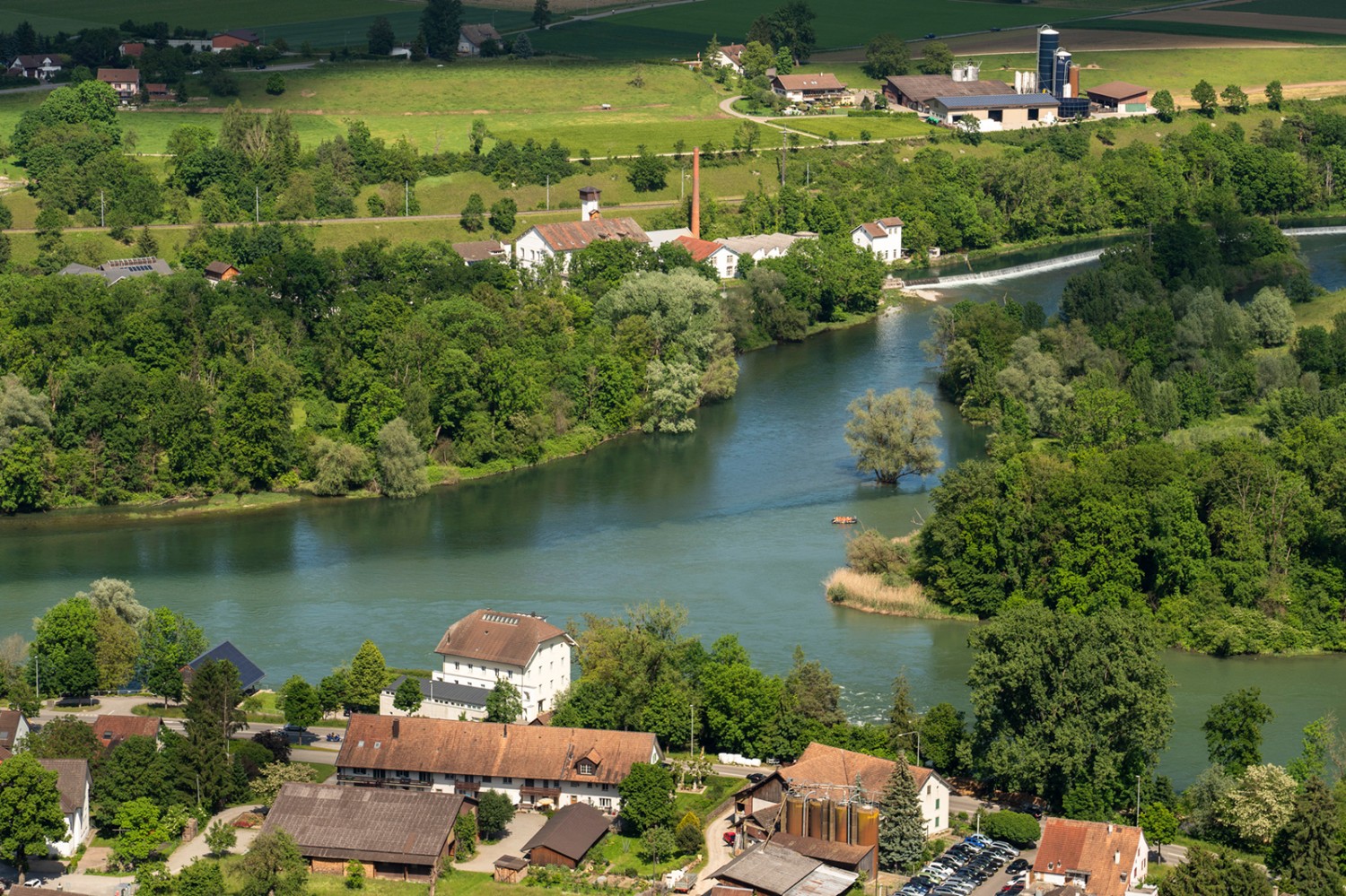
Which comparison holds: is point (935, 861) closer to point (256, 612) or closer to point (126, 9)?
point (256, 612)

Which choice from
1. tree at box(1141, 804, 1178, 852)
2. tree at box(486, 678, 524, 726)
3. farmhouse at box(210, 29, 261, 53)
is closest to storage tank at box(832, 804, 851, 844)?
tree at box(1141, 804, 1178, 852)

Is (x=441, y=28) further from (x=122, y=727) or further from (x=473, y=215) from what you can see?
(x=122, y=727)

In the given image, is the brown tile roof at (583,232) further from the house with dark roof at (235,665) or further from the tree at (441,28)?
the house with dark roof at (235,665)

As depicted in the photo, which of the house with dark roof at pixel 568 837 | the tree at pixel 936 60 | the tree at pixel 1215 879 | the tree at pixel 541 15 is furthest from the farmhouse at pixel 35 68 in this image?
the tree at pixel 1215 879

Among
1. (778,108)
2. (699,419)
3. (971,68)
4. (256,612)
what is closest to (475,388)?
(699,419)

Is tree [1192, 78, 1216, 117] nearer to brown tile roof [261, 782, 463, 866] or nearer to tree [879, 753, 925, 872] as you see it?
tree [879, 753, 925, 872]

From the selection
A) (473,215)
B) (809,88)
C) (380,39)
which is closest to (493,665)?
(473,215)
